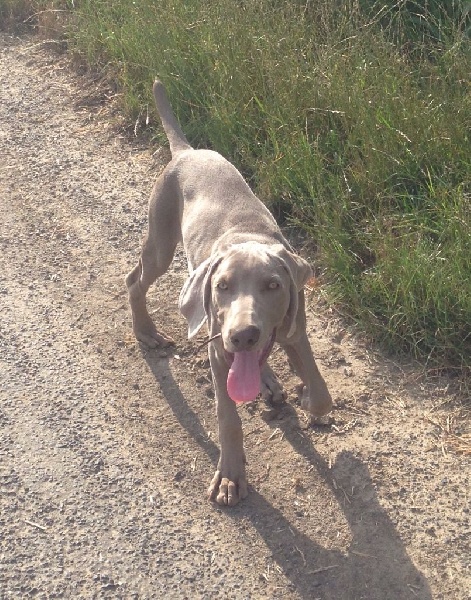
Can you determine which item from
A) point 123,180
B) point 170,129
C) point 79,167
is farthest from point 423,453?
point 79,167

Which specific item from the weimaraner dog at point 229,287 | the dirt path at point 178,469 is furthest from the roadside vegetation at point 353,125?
the weimaraner dog at point 229,287

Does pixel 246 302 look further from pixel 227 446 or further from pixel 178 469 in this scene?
pixel 178 469

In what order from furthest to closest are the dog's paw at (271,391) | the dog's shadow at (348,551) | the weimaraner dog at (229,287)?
the dog's paw at (271,391)
the weimaraner dog at (229,287)
the dog's shadow at (348,551)

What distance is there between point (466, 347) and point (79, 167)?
3132 millimetres

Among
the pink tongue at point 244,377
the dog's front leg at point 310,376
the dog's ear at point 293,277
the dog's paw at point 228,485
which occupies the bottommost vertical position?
the dog's paw at point 228,485

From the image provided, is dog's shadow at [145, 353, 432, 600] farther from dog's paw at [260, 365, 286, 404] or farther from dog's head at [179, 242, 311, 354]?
dog's head at [179, 242, 311, 354]

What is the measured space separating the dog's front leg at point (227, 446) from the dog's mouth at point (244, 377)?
0.88 feet

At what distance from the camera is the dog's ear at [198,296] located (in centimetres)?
368

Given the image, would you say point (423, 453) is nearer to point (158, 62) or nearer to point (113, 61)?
point (158, 62)

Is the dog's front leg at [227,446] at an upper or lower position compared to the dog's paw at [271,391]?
upper

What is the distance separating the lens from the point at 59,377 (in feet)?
14.6

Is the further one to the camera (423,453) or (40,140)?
(40,140)

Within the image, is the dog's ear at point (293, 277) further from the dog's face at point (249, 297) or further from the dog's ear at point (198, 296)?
the dog's ear at point (198, 296)

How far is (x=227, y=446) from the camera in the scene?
377cm
